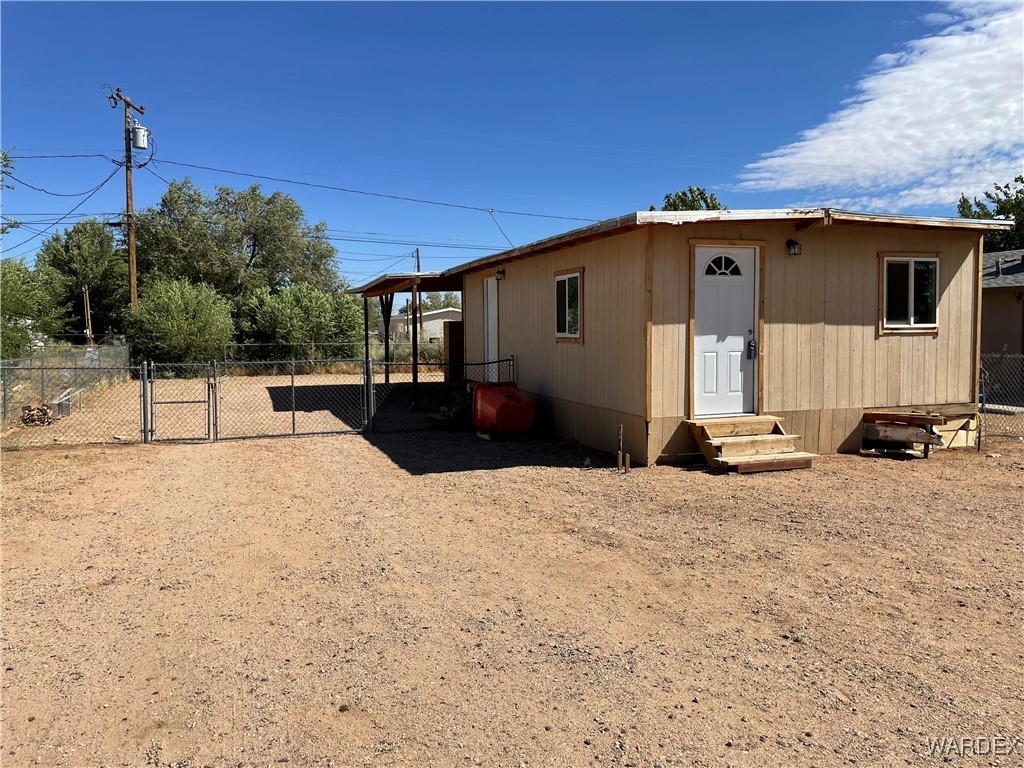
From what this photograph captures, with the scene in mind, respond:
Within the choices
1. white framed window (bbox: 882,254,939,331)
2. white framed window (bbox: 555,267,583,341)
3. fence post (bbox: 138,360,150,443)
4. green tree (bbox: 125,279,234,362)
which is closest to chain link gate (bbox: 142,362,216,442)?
fence post (bbox: 138,360,150,443)

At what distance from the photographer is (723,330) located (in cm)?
861

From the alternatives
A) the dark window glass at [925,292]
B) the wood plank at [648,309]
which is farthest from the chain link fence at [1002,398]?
the wood plank at [648,309]

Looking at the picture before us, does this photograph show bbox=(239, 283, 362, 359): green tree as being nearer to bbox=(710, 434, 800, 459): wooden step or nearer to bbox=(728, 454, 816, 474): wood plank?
bbox=(710, 434, 800, 459): wooden step

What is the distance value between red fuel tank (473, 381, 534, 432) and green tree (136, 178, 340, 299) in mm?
23512

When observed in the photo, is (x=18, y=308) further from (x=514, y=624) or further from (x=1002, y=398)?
(x=1002, y=398)

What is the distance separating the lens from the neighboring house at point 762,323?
832 cm

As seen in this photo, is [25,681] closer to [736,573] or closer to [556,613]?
[556,613]

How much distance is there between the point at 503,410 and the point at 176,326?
642 inches

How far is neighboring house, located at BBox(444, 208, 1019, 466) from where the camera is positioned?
8320 mm

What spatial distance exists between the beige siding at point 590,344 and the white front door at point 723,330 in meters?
0.74

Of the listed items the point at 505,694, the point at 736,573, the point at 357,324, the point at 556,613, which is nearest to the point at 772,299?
the point at 736,573

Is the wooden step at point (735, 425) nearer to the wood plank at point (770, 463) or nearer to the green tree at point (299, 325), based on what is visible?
the wood plank at point (770, 463)

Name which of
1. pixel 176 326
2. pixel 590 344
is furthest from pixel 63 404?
pixel 176 326

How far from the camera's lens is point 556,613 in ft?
13.6
